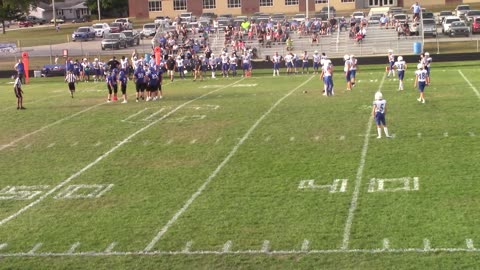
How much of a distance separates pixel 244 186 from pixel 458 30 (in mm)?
39727

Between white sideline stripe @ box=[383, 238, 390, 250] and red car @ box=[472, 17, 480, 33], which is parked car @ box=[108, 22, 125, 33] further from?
white sideline stripe @ box=[383, 238, 390, 250]

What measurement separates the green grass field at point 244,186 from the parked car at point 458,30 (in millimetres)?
27092

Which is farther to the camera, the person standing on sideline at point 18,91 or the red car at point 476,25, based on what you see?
the red car at point 476,25

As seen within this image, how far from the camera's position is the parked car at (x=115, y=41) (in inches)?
2072

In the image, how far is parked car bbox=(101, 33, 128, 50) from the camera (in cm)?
5262

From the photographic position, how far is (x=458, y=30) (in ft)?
164

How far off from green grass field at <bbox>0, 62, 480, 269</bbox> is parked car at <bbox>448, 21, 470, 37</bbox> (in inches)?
1067

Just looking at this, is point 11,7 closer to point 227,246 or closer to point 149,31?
point 149,31

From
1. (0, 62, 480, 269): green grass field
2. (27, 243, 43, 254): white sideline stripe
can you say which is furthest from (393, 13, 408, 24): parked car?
(27, 243, 43, 254): white sideline stripe

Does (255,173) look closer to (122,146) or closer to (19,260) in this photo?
(122,146)

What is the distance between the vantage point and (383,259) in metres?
9.59

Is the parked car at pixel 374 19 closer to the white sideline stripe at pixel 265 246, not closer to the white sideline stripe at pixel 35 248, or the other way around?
the white sideline stripe at pixel 265 246

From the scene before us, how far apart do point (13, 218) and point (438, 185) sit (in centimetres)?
696

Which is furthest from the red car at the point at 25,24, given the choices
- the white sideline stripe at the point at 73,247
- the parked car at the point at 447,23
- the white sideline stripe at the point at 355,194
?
the white sideline stripe at the point at 73,247
